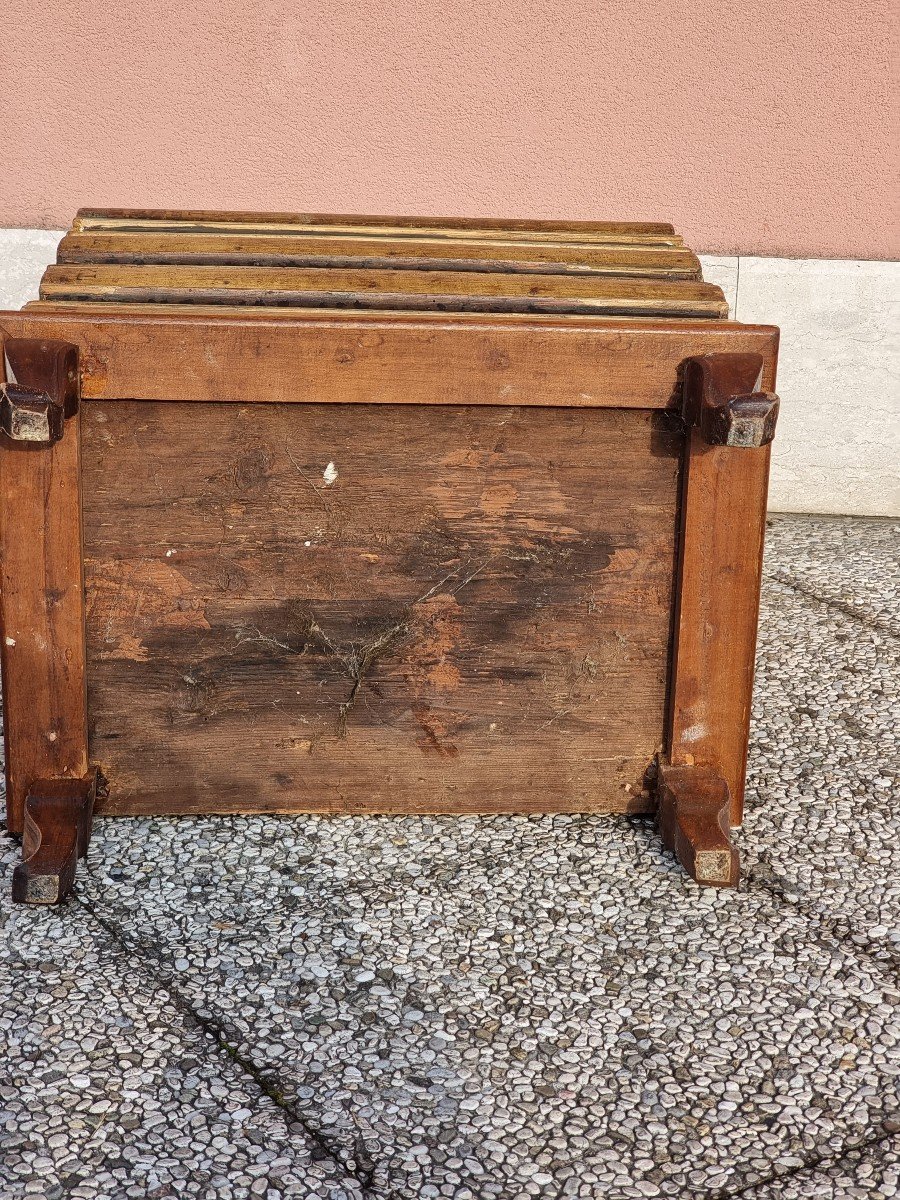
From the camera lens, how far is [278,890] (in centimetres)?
201

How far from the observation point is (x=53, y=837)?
199cm

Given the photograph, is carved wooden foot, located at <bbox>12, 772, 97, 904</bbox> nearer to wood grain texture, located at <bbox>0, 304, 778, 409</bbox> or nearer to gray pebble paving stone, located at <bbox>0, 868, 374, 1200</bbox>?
gray pebble paving stone, located at <bbox>0, 868, 374, 1200</bbox>

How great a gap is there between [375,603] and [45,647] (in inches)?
20.8

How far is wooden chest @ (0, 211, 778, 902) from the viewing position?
2.00 metres

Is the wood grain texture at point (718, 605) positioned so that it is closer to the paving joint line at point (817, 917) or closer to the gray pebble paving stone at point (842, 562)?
the paving joint line at point (817, 917)

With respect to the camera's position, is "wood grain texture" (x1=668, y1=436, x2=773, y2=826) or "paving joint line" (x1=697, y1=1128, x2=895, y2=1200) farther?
"wood grain texture" (x1=668, y1=436, x2=773, y2=826)

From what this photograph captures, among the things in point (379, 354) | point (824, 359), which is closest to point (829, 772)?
point (379, 354)

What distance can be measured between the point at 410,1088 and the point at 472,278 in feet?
4.18

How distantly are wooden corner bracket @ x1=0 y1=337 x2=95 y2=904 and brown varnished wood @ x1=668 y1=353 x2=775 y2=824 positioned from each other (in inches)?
37.9

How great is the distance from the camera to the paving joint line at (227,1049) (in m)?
1.43

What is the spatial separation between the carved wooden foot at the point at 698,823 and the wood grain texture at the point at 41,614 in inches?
37.7

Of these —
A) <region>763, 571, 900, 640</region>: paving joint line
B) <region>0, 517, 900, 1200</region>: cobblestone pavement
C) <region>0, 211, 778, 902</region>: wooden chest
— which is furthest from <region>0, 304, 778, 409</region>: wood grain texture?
<region>763, 571, 900, 640</region>: paving joint line

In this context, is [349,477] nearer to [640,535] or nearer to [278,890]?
[640,535]

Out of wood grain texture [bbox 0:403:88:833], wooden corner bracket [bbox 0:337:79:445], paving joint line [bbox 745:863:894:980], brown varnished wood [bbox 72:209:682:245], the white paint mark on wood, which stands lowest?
paving joint line [bbox 745:863:894:980]
